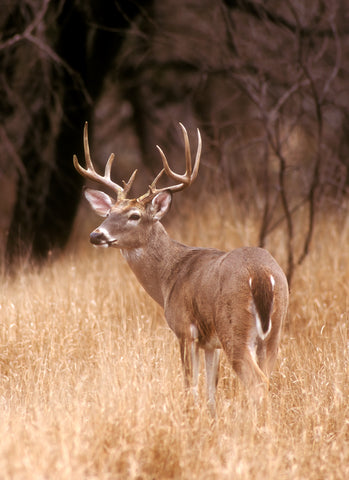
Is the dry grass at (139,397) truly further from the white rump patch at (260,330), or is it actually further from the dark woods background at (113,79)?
the dark woods background at (113,79)

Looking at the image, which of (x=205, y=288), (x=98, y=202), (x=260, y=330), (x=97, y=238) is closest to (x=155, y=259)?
(x=97, y=238)

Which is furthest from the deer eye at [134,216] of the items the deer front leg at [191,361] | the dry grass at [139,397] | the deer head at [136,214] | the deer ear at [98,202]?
the deer front leg at [191,361]

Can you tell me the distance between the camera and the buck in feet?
13.8

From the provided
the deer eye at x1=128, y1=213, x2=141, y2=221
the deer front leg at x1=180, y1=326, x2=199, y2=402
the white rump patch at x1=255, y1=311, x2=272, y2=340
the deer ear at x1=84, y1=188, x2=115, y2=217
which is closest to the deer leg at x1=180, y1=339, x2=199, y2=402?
the deer front leg at x1=180, y1=326, x2=199, y2=402

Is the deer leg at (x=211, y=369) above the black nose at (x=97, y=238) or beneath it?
beneath

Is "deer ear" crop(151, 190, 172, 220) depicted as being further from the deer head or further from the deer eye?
the deer eye

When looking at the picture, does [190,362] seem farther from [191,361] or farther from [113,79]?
Answer: [113,79]

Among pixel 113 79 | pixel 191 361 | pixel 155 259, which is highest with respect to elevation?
pixel 155 259

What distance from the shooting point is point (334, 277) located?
23.2ft

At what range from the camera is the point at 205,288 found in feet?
15.0

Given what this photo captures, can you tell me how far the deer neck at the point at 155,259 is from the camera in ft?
17.5

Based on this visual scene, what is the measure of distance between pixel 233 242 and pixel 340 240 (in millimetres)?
1105

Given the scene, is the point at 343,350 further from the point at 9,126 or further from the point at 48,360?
Answer: the point at 9,126

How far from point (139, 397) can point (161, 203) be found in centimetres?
186
